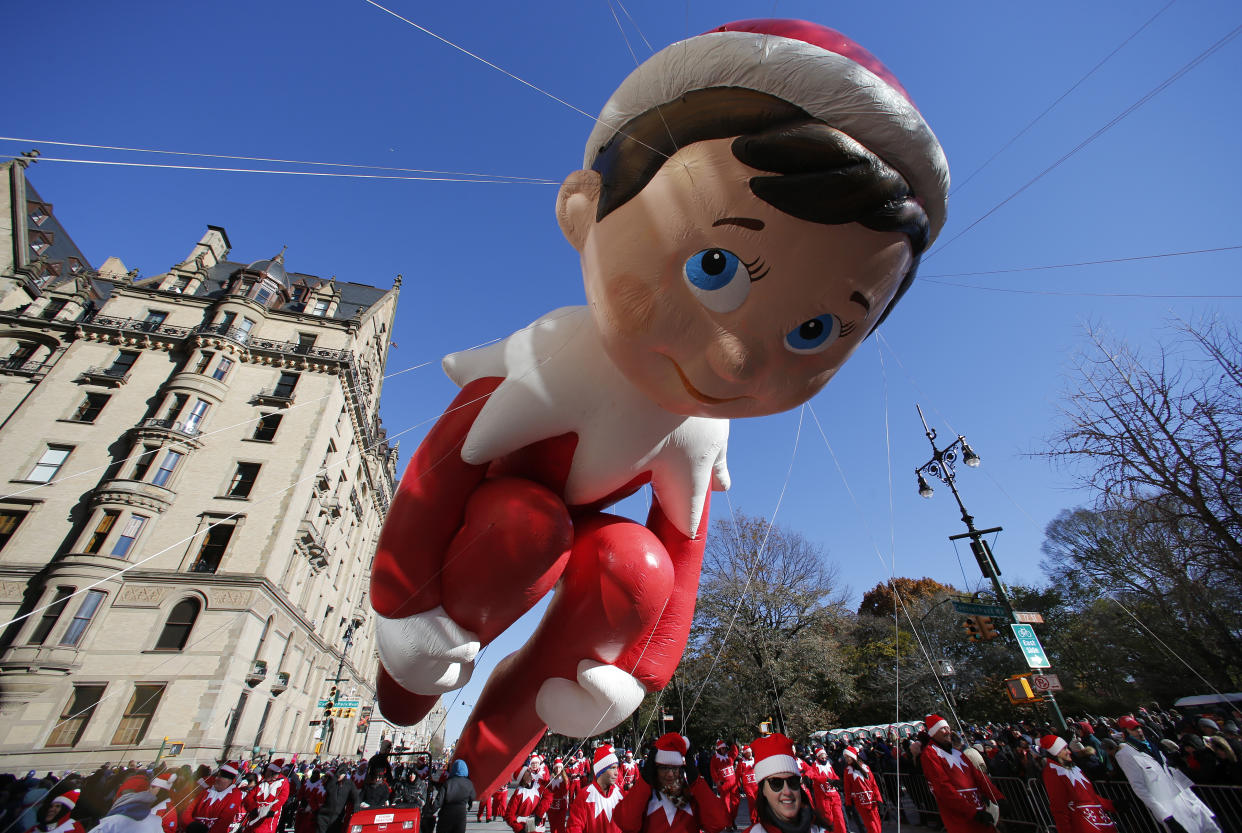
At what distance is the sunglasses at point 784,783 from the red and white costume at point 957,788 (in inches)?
121

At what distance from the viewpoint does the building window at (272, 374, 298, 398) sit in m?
20.5

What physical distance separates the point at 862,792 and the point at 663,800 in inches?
196

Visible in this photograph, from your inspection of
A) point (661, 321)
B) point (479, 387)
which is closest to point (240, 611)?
point (479, 387)

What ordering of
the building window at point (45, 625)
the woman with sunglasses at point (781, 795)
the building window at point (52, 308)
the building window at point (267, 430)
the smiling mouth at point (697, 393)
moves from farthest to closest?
1. the building window at point (52, 308)
2. the building window at point (267, 430)
3. the building window at point (45, 625)
4. the woman with sunglasses at point (781, 795)
5. the smiling mouth at point (697, 393)

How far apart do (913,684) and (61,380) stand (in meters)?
32.4

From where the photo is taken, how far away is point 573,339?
8.34 ft

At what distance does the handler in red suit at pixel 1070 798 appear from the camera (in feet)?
15.2

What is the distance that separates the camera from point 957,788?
4.80 meters

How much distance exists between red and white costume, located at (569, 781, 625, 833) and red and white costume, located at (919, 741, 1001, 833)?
2.99m

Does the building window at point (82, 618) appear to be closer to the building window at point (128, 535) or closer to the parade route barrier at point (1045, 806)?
the building window at point (128, 535)

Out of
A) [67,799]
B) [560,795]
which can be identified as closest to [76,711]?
[560,795]

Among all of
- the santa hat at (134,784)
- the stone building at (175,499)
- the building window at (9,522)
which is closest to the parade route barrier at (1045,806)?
the santa hat at (134,784)

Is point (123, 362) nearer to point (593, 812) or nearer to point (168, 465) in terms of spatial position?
point (168, 465)

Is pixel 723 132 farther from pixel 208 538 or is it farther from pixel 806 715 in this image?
pixel 208 538
